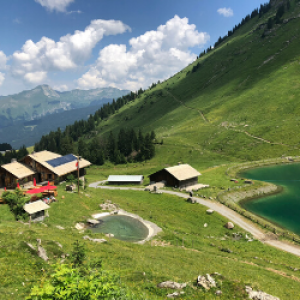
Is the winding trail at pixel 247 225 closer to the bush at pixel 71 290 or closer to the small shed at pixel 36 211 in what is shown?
the small shed at pixel 36 211

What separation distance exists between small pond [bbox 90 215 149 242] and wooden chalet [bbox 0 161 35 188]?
126 feet

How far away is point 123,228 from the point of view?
39531mm

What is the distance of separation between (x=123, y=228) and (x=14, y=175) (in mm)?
44416

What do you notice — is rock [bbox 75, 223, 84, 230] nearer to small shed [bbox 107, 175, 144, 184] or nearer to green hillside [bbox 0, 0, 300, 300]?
green hillside [bbox 0, 0, 300, 300]

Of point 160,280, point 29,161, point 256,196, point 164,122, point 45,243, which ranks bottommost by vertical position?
point 256,196

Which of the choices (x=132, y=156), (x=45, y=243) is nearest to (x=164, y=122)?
(x=132, y=156)

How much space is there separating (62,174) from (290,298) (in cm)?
6324

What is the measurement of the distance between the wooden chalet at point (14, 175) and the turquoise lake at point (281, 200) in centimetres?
6369

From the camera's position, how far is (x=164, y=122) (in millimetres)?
186750

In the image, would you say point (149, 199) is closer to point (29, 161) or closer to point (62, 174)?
point (62, 174)

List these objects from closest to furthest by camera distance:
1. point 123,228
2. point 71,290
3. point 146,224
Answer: point 71,290 → point 123,228 → point 146,224

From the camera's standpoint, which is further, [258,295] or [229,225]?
[229,225]

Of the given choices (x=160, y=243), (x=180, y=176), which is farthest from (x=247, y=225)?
(x=180, y=176)

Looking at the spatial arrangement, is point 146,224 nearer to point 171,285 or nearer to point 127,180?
point 171,285
